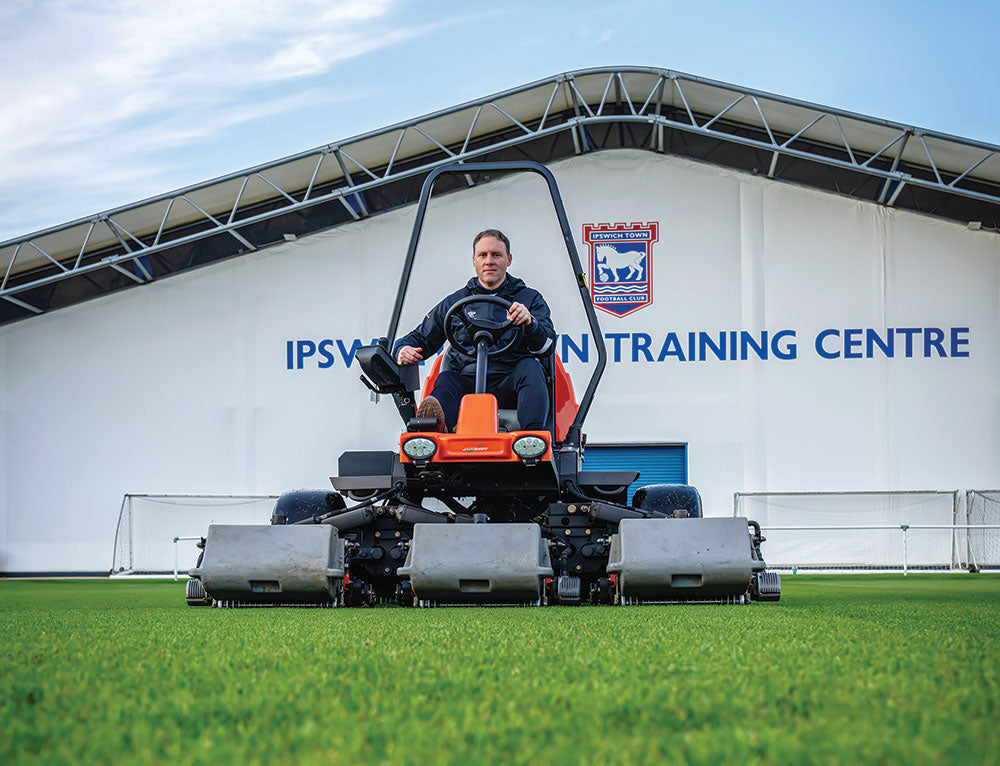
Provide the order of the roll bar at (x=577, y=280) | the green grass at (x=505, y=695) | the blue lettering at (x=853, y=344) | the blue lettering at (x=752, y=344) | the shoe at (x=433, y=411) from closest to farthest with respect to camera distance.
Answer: the green grass at (x=505, y=695) < the shoe at (x=433, y=411) < the roll bar at (x=577, y=280) < the blue lettering at (x=853, y=344) < the blue lettering at (x=752, y=344)

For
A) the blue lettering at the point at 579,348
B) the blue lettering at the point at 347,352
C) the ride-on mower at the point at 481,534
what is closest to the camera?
the ride-on mower at the point at 481,534

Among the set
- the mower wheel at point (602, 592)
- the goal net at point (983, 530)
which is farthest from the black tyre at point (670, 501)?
the goal net at point (983, 530)

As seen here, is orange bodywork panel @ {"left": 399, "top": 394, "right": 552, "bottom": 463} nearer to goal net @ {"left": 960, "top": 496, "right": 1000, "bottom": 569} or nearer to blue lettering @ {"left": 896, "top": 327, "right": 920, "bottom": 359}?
goal net @ {"left": 960, "top": 496, "right": 1000, "bottom": 569}

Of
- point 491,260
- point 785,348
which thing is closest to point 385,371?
point 491,260

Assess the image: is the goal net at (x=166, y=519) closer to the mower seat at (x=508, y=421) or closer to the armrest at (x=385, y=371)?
the armrest at (x=385, y=371)

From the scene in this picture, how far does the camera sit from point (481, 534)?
577 centimetres

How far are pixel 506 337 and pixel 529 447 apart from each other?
918 mm

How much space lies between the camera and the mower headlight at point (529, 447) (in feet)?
19.0

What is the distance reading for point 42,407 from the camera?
18.5m

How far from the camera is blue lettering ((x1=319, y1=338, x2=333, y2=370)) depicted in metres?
18.2

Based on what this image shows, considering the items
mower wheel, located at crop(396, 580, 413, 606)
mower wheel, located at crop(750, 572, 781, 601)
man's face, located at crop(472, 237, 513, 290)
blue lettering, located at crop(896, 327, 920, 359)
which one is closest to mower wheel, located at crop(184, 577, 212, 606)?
mower wheel, located at crop(396, 580, 413, 606)

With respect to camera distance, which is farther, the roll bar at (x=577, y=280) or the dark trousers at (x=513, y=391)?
the roll bar at (x=577, y=280)

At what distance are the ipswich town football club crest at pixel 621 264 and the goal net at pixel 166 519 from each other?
20.9ft

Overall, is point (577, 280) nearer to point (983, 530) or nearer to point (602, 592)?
point (602, 592)
